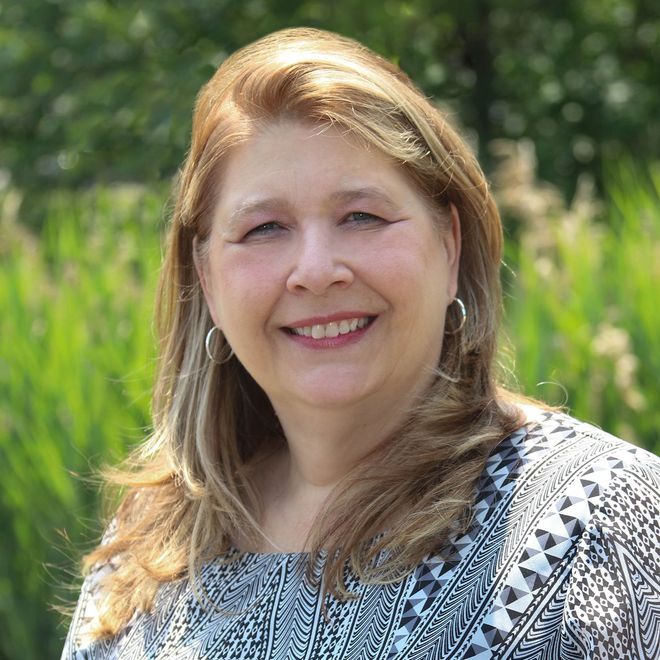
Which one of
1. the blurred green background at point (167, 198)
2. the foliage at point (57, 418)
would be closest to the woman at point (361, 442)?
the blurred green background at point (167, 198)

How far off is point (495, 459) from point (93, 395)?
78.1 inches

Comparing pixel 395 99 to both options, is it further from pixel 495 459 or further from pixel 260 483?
pixel 260 483

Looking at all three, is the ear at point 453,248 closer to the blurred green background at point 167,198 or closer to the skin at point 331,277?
the skin at point 331,277

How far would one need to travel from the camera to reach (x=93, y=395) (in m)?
3.70

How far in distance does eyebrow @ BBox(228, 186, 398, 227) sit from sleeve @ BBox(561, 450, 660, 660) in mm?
633

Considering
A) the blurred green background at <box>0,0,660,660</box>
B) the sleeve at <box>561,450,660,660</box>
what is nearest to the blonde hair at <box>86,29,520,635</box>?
the sleeve at <box>561,450,660,660</box>

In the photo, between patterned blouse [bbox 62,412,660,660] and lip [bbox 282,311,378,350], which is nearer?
patterned blouse [bbox 62,412,660,660]

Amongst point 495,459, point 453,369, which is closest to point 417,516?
point 495,459

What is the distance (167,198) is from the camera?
3.62 m

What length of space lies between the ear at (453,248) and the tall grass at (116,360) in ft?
2.18

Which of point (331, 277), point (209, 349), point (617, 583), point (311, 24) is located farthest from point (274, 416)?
point (311, 24)

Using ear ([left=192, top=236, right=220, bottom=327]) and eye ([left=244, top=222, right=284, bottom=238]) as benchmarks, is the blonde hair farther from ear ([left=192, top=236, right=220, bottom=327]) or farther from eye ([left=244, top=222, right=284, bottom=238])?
eye ([left=244, top=222, right=284, bottom=238])

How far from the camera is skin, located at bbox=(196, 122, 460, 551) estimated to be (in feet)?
6.68

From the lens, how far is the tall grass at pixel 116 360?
10.5 ft
